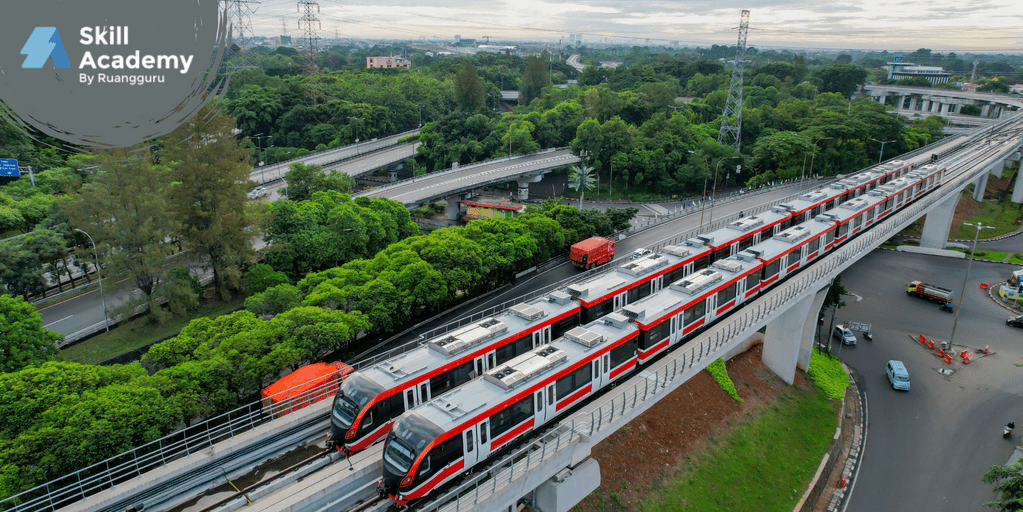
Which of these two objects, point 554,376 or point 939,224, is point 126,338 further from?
point 939,224

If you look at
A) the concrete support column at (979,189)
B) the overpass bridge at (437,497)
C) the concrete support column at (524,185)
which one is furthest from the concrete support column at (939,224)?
the concrete support column at (524,185)

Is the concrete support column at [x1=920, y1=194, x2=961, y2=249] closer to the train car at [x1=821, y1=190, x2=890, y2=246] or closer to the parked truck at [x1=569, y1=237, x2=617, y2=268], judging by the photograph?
the train car at [x1=821, y1=190, x2=890, y2=246]

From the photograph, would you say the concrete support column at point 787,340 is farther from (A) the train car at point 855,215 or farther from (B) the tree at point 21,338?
(B) the tree at point 21,338

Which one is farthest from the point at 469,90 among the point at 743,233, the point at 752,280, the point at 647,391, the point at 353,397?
the point at 353,397

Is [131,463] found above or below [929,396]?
above

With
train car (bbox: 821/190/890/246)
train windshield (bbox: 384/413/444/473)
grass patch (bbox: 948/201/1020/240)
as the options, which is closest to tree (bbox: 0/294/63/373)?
train windshield (bbox: 384/413/444/473)

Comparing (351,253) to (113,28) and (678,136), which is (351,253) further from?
(678,136)
